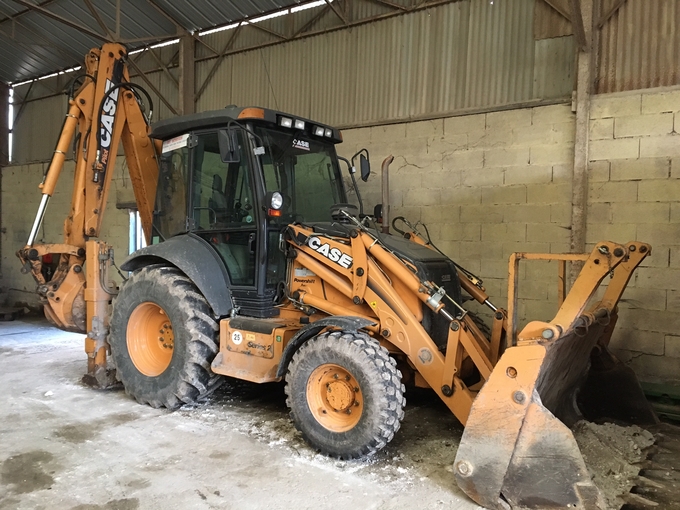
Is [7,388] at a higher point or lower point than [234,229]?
lower

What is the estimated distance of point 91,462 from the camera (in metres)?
3.41

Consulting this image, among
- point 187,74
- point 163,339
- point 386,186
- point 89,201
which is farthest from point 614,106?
point 187,74

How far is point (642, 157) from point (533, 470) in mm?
3881

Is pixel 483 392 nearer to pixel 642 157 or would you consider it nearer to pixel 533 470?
pixel 533 470

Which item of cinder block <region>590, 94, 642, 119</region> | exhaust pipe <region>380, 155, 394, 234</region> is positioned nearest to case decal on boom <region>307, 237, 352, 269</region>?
exhaust pipe <region>380, 155, 394, 234</region>

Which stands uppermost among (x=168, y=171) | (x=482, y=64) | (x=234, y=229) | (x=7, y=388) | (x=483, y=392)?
(x=482, y=64)

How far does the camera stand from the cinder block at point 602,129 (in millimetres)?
5438

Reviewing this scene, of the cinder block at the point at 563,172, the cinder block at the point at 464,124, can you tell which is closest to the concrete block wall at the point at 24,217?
the cinder block at the point at 464,124

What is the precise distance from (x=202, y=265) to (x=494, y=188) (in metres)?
3.54

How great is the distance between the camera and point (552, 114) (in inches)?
227

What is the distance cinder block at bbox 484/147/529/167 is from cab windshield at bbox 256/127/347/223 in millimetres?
2134

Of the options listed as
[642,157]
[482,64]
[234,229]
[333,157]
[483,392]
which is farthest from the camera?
[482,64]

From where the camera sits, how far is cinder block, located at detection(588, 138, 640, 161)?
5.32 meters

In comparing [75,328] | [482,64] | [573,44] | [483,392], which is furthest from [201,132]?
[573,44]
